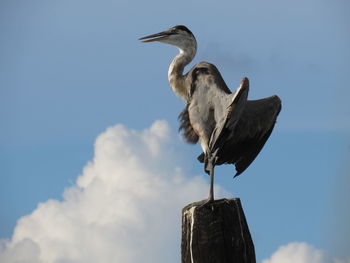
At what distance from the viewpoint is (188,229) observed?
9.69 metres

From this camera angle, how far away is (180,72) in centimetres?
1293

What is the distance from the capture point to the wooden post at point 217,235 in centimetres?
931

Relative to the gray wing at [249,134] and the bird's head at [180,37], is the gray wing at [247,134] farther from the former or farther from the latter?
the bird's head at [180,37]

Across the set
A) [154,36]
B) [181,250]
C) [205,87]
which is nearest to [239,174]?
[205,87]

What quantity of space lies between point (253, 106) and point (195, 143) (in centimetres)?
118

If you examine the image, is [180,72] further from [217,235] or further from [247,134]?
[217,235]

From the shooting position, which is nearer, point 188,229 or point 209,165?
point 188,229

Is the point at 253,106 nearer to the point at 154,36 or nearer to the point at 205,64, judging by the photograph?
the point at 205,64

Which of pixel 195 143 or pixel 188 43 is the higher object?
pixel 188 43

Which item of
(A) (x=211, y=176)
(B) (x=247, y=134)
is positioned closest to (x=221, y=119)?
(B) (x=247, y=134)

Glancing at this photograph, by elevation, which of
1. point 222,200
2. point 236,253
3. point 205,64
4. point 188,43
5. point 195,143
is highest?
point 188,43

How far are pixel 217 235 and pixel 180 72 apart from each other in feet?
13.9

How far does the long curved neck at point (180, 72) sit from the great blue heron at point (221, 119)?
0.03m

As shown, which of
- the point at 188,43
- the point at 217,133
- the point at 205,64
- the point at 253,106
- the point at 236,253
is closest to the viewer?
the point at 236,253
